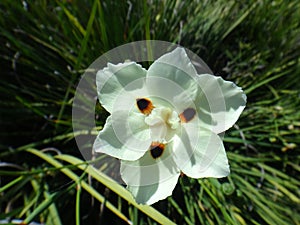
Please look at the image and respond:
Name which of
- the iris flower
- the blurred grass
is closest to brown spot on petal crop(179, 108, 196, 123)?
the iris flower

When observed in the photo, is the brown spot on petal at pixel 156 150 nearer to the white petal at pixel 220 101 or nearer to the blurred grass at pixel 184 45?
the white petal at pixel 220 101

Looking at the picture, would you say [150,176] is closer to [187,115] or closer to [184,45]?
[187,115]

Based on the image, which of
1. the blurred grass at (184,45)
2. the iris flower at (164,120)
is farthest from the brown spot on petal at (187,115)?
the blurred grass at (184,45)

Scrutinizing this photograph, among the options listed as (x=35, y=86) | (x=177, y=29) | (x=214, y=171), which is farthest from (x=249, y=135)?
(x=35, y=86)

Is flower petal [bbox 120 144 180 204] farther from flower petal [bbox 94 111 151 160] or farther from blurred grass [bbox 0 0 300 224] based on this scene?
blurred grass [bbox 0 0 300 224]

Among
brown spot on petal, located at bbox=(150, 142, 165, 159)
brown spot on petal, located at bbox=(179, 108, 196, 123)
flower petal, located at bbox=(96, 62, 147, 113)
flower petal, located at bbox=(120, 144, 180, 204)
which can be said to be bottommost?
flower petal, located at bbox=(120, 144, 180, 204)
